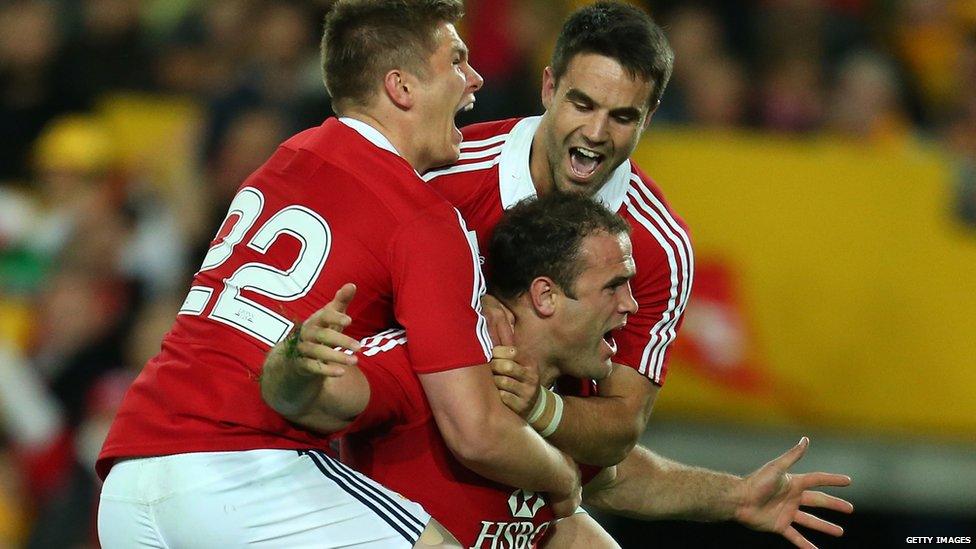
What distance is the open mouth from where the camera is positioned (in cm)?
440

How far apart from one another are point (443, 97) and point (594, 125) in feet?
1.91

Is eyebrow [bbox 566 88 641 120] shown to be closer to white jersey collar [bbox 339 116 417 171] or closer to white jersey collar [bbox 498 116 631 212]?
white jersey collar [bbox 498 116 631 212]

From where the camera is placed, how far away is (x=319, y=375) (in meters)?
3.31

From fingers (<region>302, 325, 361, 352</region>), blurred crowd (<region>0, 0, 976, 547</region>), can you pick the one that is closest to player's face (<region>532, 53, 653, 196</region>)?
fingers (<region>302, 325, 361, 352</region>)

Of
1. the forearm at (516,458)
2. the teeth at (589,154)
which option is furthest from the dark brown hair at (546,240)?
the forearm at (516,458)

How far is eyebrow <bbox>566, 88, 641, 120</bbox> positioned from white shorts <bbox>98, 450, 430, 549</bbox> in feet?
4.49

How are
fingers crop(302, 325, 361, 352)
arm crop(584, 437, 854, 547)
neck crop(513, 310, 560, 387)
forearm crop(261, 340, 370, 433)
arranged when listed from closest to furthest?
fingers crop(302, 325, 361, 352) < forearm crop(261, 340, 370, 433) < neck crop(513, 310, 560, 387) < arm crop(584, 437, 854, 547)

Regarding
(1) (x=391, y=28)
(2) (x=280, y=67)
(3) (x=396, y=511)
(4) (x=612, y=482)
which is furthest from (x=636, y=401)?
(2) (x=280, y=67)

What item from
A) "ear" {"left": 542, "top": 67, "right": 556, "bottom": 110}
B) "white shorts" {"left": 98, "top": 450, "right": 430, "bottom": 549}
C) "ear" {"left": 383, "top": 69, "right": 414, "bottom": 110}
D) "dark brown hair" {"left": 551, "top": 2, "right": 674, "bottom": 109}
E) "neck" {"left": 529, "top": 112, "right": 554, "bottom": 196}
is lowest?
"white shorts" {"left": 98, "top": 450, "right": 430, "bottom": 549}

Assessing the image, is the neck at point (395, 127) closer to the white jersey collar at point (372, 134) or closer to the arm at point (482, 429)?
the white jersey collar at point (372, 134)

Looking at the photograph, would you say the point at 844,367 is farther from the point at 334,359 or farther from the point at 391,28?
the point at 334,359

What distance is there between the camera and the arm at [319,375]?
3234 millimetres

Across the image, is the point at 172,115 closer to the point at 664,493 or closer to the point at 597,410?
the point at 664,493

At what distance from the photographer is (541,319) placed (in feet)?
13.2
